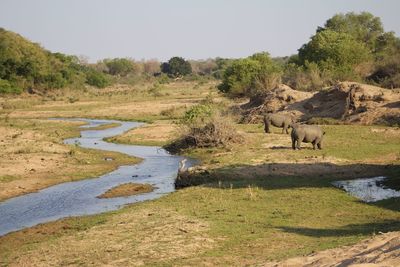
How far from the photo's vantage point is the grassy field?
476 inches

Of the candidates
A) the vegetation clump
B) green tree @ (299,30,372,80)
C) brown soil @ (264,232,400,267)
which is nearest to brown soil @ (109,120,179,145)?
the vegetation clump

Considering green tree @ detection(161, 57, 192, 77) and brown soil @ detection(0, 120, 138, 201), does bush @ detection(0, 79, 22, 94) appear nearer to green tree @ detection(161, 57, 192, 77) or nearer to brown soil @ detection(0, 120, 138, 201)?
brown soil @ detection(0, 120, 138, 201)

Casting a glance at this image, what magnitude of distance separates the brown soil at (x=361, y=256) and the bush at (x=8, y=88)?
5879cm

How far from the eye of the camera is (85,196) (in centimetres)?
2028

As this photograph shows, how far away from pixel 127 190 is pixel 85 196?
1576 mm

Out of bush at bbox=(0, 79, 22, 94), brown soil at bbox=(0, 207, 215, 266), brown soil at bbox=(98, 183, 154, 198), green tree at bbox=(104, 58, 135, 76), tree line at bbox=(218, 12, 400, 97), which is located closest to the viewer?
brown soil at bbox=(0, 207, 215, 266)

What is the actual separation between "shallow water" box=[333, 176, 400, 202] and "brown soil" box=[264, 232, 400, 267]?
7338mm

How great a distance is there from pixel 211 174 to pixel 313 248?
31.9ft

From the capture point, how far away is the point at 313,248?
11.5m

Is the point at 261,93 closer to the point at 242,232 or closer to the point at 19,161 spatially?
the point at 19,161

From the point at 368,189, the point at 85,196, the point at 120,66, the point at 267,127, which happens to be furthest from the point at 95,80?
the point at 368,189

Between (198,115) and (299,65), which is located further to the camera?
(299,65)

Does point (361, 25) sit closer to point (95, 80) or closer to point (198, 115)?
point (95, 80)

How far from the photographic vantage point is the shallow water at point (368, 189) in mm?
17489
